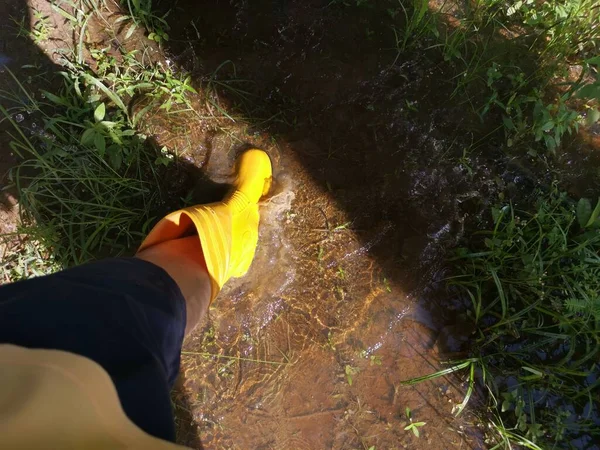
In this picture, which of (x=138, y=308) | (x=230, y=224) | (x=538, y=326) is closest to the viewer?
(x=138, y=308)

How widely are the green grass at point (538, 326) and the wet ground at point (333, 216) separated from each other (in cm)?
12

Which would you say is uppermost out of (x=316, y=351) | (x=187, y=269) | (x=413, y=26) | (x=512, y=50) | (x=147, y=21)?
(x=512, y=50)

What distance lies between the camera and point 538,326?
5.73 ft

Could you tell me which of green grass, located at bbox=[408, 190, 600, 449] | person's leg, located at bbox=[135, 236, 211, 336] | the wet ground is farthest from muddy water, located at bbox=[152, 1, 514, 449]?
person's leg, located at bbox=[135, 236, 211, 336]

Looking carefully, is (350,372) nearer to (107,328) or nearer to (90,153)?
(107,328)

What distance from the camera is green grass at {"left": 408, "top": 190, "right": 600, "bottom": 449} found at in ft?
5.68

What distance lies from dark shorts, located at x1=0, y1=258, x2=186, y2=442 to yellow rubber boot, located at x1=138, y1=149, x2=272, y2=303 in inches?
15.4

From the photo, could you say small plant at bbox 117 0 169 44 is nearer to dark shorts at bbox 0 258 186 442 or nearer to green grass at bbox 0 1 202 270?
green grass at bbox 0 1 202 270

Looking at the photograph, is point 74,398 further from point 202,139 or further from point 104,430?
point 202,139

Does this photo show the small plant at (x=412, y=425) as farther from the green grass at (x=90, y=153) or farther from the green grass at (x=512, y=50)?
the green grass at (x=90, y=153)

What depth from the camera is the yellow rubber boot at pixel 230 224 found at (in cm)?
146

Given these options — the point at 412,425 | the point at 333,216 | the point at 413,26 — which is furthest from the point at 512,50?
the point at 412,425

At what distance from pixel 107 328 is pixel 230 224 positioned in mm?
782

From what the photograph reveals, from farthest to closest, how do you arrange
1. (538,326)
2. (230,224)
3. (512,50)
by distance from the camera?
1. (512,50)
2. (538,326)
3. (230,224)
